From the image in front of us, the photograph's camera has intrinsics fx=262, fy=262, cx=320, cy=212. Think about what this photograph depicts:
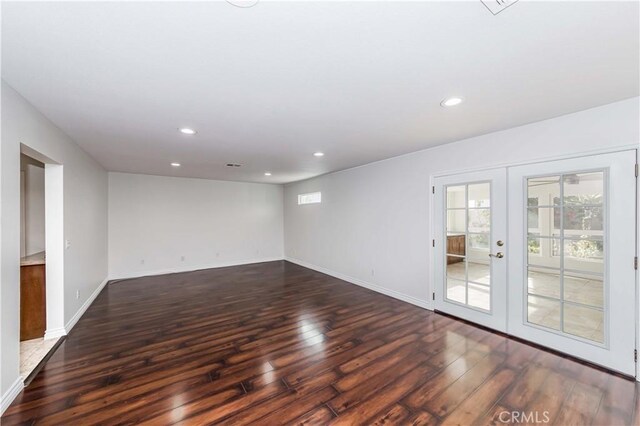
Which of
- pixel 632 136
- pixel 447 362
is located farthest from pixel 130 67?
pixel 632 136

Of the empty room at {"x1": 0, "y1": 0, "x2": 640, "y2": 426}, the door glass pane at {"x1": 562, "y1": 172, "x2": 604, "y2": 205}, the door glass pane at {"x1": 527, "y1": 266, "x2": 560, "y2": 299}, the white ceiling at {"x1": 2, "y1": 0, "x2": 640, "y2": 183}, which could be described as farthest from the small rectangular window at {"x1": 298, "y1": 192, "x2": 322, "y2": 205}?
the door glass pane at {"x1": 562, "y1": 172, "x2": 604, "y2": 205}

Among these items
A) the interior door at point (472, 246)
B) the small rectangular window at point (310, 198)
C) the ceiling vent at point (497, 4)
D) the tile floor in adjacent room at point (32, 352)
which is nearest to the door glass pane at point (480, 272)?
the interior door at point (472, 246)

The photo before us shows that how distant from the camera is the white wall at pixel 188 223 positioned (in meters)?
6.02

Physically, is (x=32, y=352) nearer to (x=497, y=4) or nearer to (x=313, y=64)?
(x=313, y=64)

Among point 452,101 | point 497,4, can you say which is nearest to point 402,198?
point 452,101

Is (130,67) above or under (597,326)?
above

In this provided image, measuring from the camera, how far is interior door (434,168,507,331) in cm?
323

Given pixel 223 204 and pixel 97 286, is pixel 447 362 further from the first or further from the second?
pixel 223 204

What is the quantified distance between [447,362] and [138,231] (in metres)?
6.68

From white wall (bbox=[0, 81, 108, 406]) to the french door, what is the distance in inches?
180

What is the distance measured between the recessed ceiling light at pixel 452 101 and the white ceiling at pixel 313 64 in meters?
0.07

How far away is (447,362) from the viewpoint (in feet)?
8.44

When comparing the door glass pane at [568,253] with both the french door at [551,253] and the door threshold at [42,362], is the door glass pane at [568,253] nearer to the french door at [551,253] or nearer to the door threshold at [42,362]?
the french door at [551,253]

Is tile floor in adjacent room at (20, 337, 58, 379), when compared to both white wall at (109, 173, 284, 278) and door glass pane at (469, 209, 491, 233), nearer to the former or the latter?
white wall at (109, 173, 284, 278)
